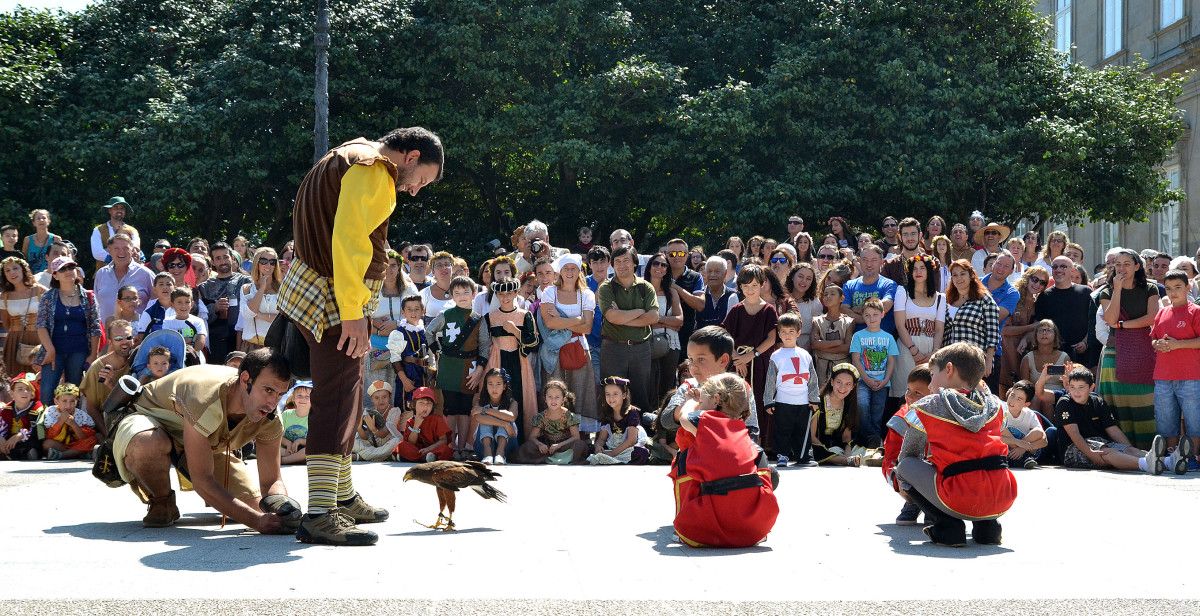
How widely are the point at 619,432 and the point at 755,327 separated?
1.58 meters

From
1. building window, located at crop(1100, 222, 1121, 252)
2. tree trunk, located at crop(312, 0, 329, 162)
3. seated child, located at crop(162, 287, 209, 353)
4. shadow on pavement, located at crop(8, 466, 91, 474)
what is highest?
tree trunk, located at crop(312, 0, 329, 162)

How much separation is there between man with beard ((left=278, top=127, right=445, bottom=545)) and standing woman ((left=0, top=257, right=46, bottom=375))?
8.00 metres

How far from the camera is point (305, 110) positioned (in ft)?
81.7

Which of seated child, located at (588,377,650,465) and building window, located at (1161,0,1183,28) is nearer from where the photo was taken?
seated child, located at (588,377,650,465)

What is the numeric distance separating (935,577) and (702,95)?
19439 mm

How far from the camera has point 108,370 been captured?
10.4m

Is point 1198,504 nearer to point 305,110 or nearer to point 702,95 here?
point 702,95

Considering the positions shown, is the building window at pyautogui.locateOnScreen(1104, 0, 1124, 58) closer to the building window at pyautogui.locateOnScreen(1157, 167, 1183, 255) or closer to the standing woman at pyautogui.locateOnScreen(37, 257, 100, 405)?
the building window at pyautogui.locateOnScreen(1157, 167, 1183, 255)

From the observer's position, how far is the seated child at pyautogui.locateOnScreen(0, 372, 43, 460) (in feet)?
36.8

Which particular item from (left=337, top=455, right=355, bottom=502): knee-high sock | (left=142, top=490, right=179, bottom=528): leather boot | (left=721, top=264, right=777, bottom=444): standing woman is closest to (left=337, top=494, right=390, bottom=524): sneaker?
(left=337, top=455, right=355, bottom=502): knee-high sock

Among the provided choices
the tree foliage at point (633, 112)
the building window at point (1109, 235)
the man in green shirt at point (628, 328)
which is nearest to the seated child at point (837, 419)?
the man in green shirt at point (628, 328)

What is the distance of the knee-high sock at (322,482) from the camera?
5648 mm

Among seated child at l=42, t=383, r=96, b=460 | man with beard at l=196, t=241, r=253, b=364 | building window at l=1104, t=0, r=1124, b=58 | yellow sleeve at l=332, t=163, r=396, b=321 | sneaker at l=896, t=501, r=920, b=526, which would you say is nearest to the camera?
yellow sleeve at l=332, t=163, r=396, b=321

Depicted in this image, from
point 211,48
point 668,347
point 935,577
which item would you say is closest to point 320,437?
point 935,577
